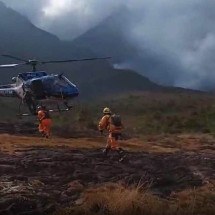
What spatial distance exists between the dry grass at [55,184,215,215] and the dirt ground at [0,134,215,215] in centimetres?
63

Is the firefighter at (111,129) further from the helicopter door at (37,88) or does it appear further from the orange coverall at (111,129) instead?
the helicopter door at (37,88)

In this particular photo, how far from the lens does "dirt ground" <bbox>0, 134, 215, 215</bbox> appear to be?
54.5ft

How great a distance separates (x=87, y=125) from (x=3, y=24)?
2079 inches

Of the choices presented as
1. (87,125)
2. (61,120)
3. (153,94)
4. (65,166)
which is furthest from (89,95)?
(65,166)

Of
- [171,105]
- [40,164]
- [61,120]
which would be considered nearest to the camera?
[40,164]

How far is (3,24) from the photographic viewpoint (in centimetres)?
8800

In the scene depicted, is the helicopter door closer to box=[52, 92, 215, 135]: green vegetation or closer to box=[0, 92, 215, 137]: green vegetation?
box=[0, 92, 215, 137]: green vegetation

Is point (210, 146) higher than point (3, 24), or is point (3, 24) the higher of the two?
point (3, 24)

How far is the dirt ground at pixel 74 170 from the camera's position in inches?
655

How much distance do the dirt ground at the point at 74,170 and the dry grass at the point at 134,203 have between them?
628 millimetres

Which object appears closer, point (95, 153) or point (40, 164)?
point (40, 164)

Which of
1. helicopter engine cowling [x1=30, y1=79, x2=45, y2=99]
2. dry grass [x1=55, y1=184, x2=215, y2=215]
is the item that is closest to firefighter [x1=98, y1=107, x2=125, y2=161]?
dry grass [x1=55, y1=184, x2=215, y2=215]

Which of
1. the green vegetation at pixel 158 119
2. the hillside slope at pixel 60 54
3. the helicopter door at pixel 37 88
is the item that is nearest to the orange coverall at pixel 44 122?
the helicopter door at pixel 37 88

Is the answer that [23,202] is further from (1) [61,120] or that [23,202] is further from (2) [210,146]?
(1) [61,120]
